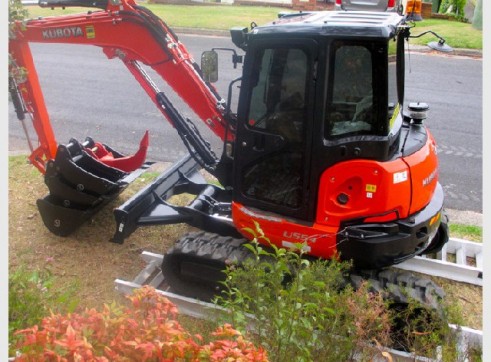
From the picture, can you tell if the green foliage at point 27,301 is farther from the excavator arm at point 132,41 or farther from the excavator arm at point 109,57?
the excavator arm at point 132,41

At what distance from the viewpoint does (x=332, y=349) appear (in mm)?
3104

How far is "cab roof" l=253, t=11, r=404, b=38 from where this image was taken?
3.75 meters

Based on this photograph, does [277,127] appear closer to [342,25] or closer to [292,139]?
[292,139]

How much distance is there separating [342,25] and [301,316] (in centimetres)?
210

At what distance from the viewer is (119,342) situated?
223 cm

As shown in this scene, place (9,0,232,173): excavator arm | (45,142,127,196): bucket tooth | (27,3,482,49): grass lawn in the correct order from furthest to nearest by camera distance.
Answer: (27,3,482,49): grass lawn
(45,142,127,196): bucket tooth
(9,0,232,173): excavator arm

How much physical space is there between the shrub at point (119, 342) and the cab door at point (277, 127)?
206cm

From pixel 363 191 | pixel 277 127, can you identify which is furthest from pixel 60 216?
pixel 363 191

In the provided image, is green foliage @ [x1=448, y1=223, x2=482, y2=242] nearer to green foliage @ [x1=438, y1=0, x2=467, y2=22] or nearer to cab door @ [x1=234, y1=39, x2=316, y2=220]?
cab door @ [x1=234, y1=39, x2=316, y2=220]

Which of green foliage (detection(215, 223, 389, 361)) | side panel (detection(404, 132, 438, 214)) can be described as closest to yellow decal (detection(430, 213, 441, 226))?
side panel (detection(404, 132, 438, 214))

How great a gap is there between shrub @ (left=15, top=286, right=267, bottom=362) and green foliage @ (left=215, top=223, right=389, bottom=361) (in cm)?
52

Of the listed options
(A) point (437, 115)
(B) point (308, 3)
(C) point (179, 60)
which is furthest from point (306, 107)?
(B) point (308, 3)

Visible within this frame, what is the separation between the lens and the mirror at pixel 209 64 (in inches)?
174

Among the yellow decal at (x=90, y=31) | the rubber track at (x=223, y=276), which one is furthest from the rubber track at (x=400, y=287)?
the yellow decal at (x=90, y=31)
